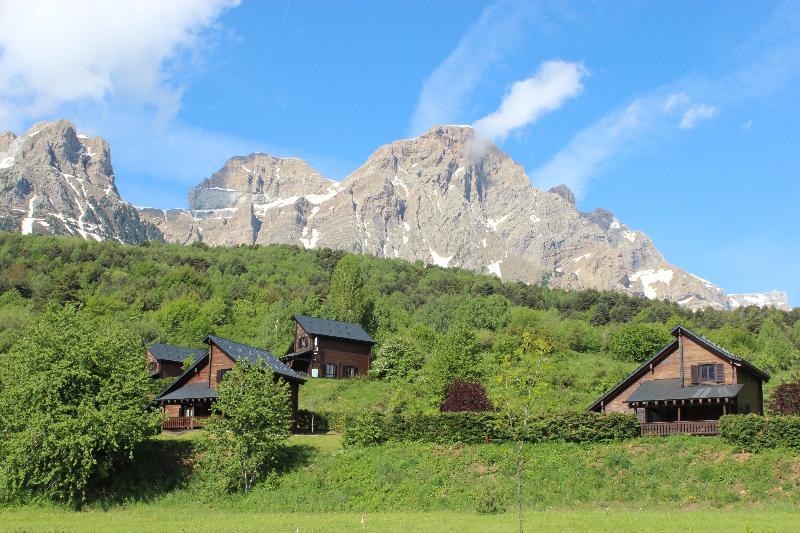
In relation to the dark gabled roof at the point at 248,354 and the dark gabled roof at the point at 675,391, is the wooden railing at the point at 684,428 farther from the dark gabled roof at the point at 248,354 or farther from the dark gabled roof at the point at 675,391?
the dark gabled roof at the point at 248,354

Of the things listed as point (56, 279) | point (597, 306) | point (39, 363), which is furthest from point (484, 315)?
point (39, 363)

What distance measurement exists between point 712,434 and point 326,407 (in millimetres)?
32322

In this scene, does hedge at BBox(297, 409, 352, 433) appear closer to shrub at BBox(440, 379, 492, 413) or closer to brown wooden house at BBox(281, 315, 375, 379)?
shrub at BBox(440, 379, 492, 413)

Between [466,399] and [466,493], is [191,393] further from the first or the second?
[466,493]

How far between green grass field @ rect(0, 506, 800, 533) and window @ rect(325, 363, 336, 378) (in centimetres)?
3843

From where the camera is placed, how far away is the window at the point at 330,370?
7675cm

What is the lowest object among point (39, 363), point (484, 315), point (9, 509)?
point (9, 509)

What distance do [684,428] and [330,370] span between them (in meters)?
41.2

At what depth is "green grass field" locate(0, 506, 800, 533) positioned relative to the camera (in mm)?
27953

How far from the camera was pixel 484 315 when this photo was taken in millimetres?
126812

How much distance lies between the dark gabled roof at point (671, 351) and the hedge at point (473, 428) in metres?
8.22

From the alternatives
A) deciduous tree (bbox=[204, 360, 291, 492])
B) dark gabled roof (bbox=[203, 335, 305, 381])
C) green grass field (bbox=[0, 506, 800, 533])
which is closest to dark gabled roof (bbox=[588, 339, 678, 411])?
green grass field (bbox=[0, 506, 800, 533])

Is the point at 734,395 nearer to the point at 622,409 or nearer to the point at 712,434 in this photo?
the point at 712,434

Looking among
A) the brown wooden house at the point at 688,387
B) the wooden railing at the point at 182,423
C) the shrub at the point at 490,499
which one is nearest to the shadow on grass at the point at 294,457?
the wooden railing at the point at 182,423
